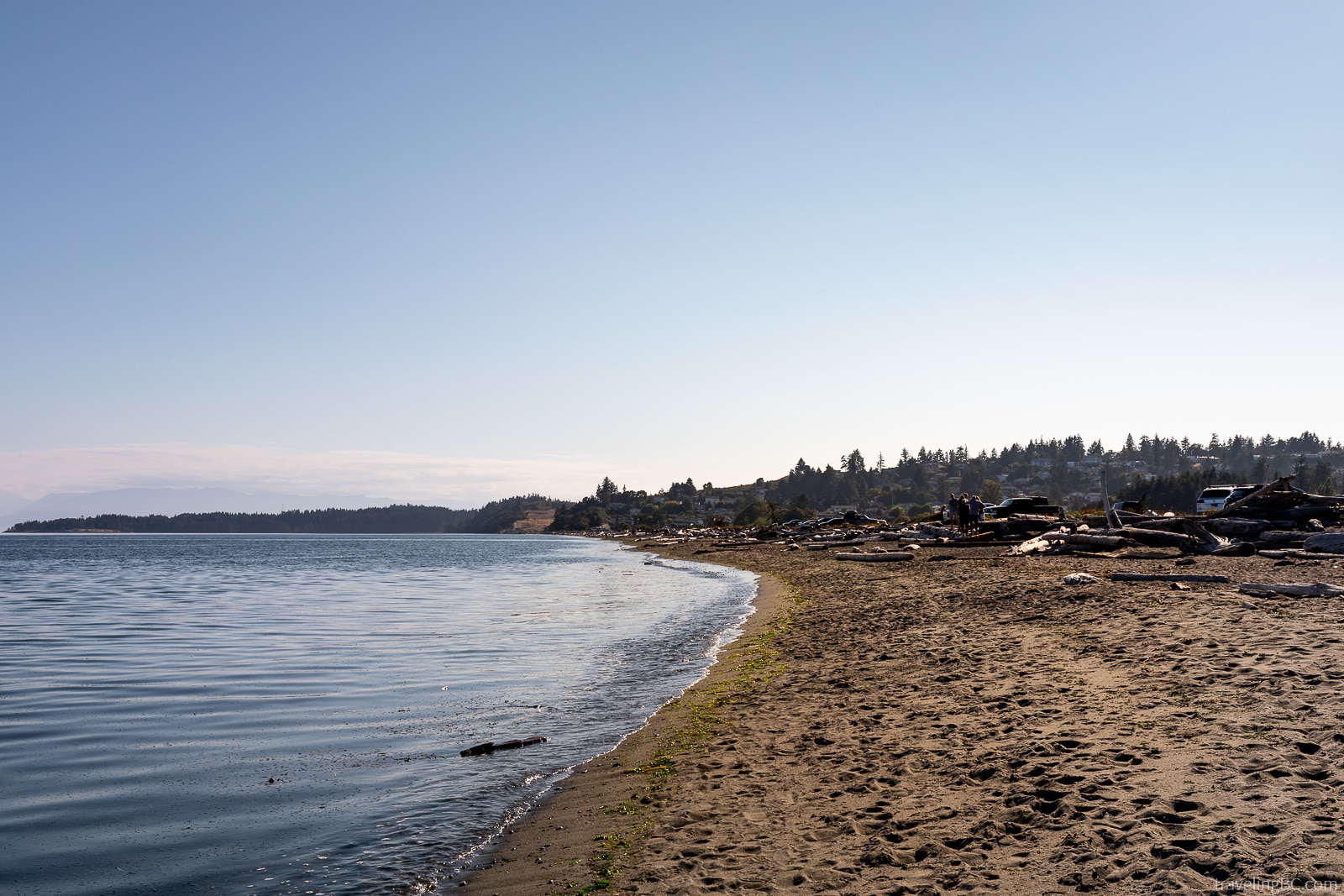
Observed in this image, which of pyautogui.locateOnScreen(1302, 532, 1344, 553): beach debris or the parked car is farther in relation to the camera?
the parked car

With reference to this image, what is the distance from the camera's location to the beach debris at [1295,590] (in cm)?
1516

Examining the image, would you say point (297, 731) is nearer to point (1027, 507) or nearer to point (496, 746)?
point (496, 746)

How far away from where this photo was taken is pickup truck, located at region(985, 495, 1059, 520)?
1900 inches

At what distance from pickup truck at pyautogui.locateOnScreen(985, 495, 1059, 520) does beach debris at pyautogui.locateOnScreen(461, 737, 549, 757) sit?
140ft

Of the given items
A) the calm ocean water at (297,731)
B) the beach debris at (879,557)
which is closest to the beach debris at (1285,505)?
the beach debris at (879,557)

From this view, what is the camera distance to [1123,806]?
21.1 ft

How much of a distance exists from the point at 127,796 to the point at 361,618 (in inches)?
729

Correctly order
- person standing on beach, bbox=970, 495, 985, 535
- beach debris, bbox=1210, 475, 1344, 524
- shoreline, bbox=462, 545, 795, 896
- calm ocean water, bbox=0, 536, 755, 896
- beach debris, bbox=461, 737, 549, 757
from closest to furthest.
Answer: shoreline, bbox=462, 545, 795, 896, calm ocean water, bbox=0, 536, 755, 896, beach debris, bbox=461, 737, 549, 757, beach debris, bbox=1210, 475, 1344, 524, person standing on beach, bbox=970, 495, 985, 535

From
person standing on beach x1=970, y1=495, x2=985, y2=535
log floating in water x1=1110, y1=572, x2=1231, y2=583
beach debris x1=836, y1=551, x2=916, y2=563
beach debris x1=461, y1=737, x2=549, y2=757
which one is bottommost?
beach debris x1=461, y1=737, x2=549, y2=757

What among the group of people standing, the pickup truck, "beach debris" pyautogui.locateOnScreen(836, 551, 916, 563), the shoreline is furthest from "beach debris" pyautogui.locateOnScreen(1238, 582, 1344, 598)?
the pickup truck

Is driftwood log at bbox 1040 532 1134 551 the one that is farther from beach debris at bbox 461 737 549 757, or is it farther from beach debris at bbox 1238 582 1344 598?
beach debris at bbox 461 737 549 757

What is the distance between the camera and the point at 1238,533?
29.3m

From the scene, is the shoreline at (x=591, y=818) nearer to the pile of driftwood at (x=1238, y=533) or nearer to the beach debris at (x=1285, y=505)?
the pile of driftwood at (x=1238, y=533)

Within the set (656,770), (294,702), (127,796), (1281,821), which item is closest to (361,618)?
(294,702)
